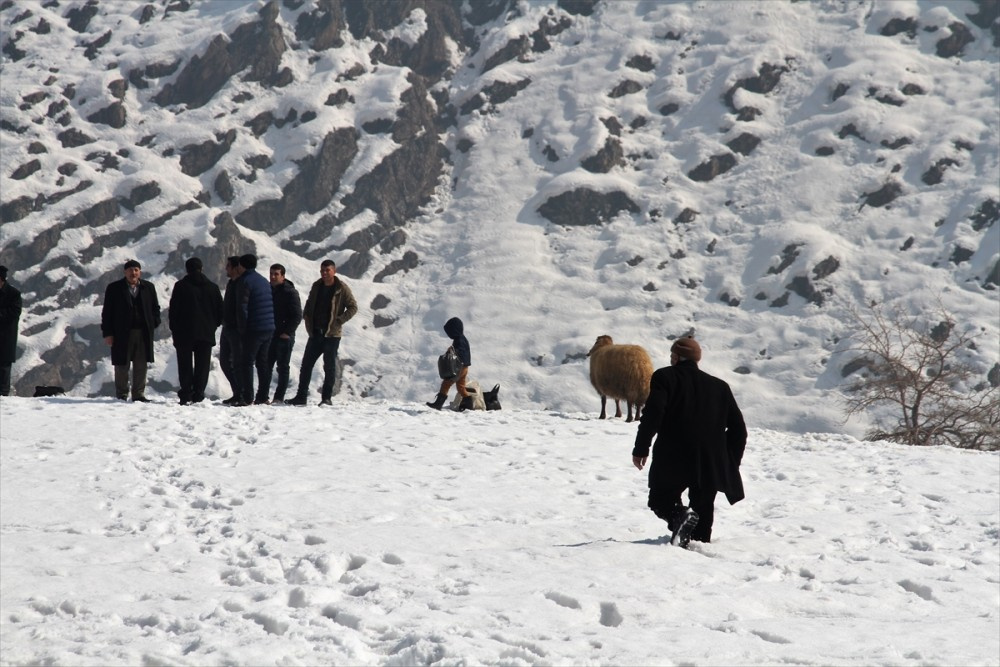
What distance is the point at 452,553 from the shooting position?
8562mm

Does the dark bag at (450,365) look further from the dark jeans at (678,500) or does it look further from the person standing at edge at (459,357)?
the dark jeans at (678,500)

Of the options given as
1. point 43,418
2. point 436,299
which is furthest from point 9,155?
point 43,418

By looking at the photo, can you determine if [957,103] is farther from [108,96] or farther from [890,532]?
[890,532]

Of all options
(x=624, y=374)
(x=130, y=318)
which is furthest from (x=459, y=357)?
(x=130, y=318)

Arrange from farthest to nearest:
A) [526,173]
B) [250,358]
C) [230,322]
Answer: [526,173], [250,358], [230,322]

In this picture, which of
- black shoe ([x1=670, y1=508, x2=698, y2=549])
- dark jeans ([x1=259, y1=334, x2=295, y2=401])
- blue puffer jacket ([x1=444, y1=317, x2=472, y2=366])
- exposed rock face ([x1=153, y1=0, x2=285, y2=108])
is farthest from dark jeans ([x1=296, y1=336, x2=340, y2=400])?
exposed rock face ([x1=153, y1=0, x2=285, y2=108])

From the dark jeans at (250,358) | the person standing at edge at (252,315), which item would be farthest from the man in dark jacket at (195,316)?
the dark jeans at (250,358)

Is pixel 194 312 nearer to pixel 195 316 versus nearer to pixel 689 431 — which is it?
pixel 195 316

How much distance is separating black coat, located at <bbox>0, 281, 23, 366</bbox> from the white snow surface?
158 cm

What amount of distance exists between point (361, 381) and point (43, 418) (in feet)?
353

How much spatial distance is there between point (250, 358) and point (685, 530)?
908 centimetres

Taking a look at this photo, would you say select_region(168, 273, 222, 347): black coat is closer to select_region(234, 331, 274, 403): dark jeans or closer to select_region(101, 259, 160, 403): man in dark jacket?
select_region(101, 259, 160, 403): man in dark jacket

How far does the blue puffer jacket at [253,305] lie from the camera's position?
52.2 feet

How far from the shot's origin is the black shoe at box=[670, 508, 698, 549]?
8688 mm
